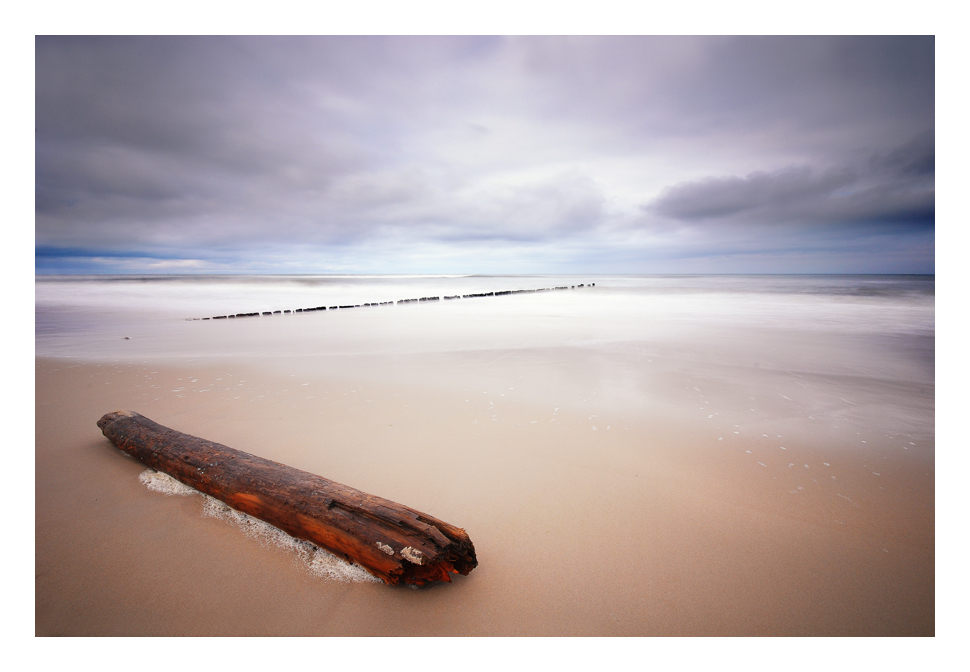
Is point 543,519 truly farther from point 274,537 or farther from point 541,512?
point 274,537

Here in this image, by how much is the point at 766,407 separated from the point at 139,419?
6184 mm

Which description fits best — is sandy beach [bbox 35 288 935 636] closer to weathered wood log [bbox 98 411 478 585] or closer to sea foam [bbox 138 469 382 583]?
sea foam [bbox 138 469 382 583]

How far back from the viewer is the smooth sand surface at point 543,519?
189cm

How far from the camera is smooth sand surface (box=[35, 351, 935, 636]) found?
1.89 metres

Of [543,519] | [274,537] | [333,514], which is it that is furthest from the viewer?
[543,519]

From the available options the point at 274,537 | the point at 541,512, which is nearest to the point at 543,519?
the point at 541,512

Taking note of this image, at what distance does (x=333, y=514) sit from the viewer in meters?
2.02

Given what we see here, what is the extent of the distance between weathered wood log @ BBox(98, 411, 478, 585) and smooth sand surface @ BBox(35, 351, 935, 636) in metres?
0.15

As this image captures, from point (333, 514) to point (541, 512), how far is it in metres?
1.29

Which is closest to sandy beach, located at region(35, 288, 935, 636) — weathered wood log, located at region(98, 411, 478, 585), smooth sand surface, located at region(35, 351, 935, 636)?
smooth sand surface, located at region(35, 351, 935, 636)

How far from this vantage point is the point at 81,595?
193cm

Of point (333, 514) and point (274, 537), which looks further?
point (274, 537)

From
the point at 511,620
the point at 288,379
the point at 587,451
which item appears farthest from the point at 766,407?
the point at 288,379

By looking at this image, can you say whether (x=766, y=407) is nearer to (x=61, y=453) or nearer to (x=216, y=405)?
(x=216, y=405)
